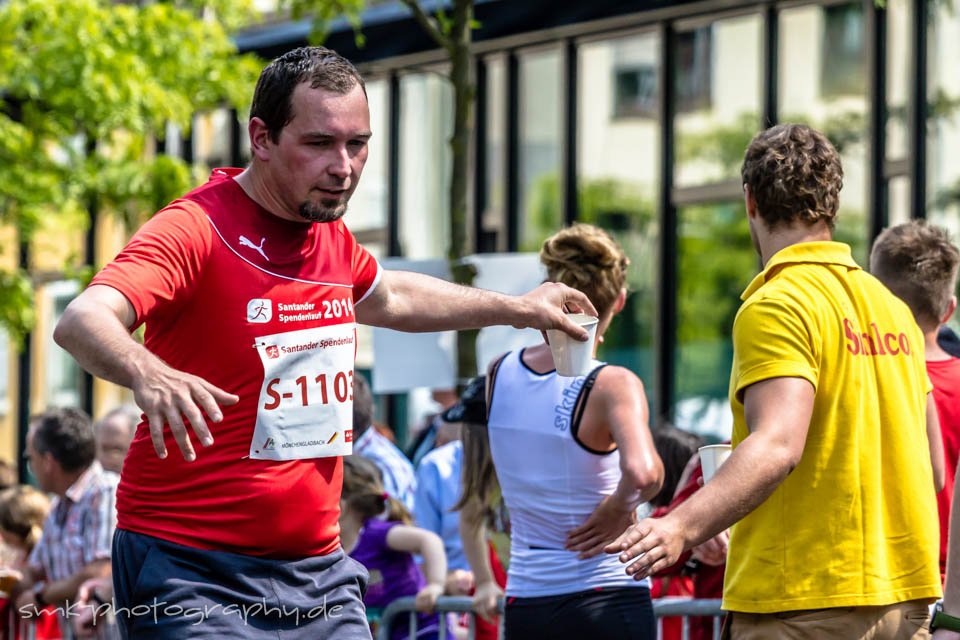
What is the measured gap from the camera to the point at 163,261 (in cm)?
341

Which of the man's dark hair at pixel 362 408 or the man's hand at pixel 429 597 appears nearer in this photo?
the man's hand at pixel 429 597

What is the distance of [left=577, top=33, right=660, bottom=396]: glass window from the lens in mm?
13297

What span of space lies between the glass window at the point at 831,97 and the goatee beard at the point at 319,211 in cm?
829

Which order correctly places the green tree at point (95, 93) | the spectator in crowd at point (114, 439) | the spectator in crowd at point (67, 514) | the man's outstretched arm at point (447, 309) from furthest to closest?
the green tree at point (95, 93) → the spectator in crowd at point (114, 439) → the spectator in crowd at point (67, 514) → the man's outstretched arm at point (447, 309)

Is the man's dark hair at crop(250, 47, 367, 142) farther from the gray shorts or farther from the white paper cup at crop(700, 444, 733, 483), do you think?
the white paper cup at crop(700, 444, 733, 483)

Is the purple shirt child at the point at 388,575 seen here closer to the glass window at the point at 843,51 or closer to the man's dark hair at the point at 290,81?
the man's dark hair at the point at 290,81

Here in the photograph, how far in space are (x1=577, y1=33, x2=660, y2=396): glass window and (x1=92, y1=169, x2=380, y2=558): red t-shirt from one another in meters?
9.51

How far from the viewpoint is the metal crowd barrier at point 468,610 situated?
5.81 meters

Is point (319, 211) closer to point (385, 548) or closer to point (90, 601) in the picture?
point (385, 548)

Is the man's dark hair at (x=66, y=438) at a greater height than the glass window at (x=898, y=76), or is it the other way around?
the glass window at (x=898, y=76)

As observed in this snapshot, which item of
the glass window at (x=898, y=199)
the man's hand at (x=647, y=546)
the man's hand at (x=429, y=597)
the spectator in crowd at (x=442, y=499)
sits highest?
the glass window at (x=898, y=199)

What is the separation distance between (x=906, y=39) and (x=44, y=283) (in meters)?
11.8

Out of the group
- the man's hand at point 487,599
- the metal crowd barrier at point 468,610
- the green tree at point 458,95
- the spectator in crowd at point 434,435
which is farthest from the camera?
the green tree at point 458,95

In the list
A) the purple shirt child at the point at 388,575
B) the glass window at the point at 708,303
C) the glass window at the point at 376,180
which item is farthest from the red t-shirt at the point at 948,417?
the glass window at the point at 376,180
